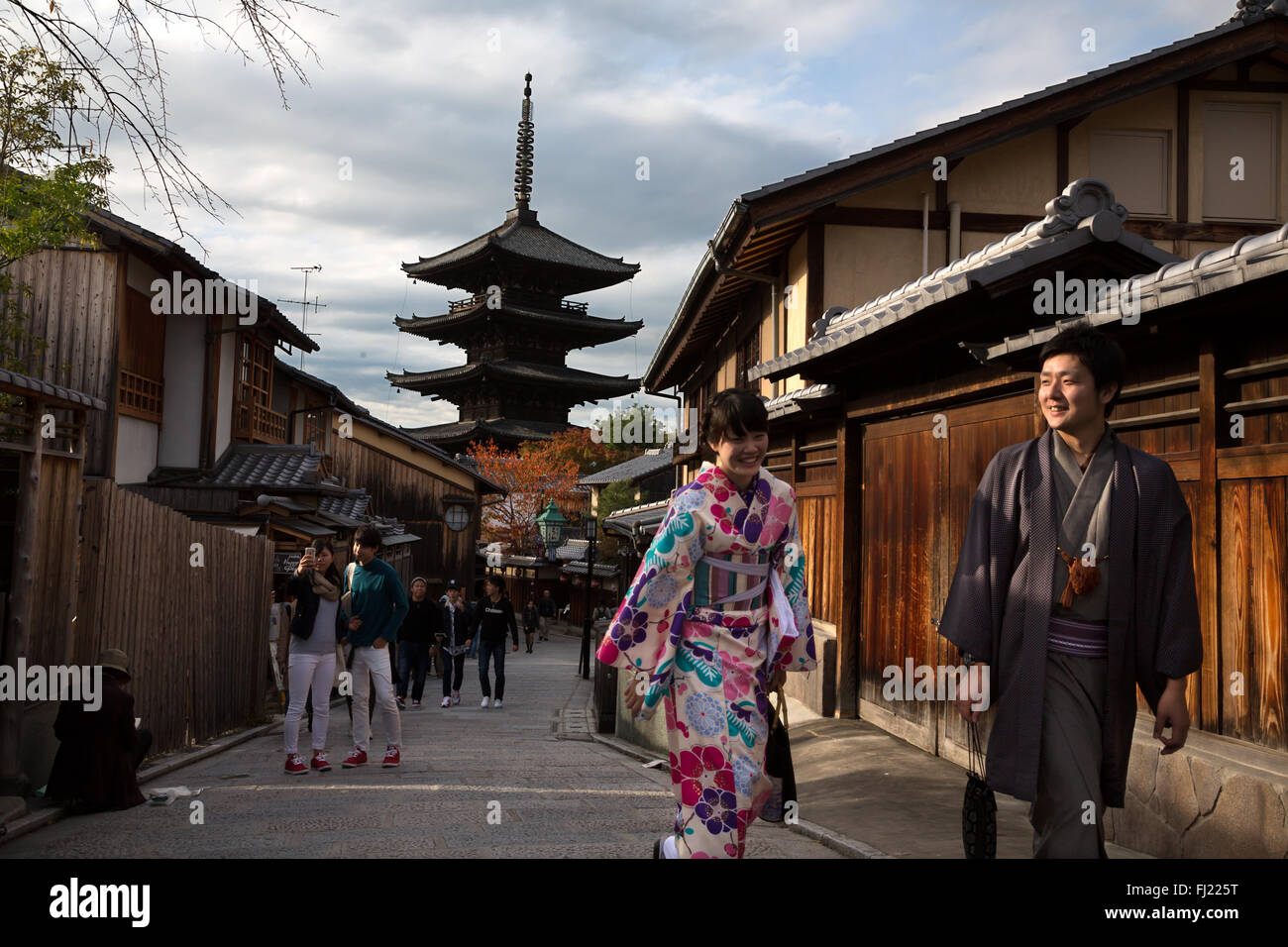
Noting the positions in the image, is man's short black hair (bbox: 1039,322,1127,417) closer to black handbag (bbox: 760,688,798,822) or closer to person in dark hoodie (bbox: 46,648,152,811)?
black handbag (bbox: 760,688,798,822)

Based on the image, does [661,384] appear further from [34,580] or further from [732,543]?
[732,543]

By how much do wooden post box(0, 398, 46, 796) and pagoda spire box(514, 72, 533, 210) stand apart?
45.0m

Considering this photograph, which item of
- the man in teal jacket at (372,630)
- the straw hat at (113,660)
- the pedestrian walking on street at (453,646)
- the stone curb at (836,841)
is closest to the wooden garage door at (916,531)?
the stone curb at (836,841)

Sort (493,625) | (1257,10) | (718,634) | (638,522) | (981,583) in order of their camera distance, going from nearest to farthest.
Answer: (981,583) → (718,634) → (1257,10) → (493,625) → (638,522)

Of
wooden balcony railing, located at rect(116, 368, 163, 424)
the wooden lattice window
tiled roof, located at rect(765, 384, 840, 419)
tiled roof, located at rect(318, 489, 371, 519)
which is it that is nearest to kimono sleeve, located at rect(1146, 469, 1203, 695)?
tiled roof, located at rect(765, 384, 840, 419)

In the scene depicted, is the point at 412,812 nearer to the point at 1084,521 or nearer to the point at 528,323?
the point at 1084,521

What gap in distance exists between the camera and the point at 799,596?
13.1 feet

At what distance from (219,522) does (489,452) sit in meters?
30.4

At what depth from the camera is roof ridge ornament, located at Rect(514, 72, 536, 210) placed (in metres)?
50.3

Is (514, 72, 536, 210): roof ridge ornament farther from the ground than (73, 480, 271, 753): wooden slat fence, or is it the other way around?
(514, 72, 536, 210): roof ridge ornament

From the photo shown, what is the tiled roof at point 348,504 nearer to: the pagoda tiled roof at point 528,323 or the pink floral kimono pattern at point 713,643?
the pink floral kimono pattern at point 713,643

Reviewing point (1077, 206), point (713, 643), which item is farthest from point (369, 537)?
point (1077, 206)

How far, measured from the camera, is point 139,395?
17891mm

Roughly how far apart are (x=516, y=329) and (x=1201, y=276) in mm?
44821
